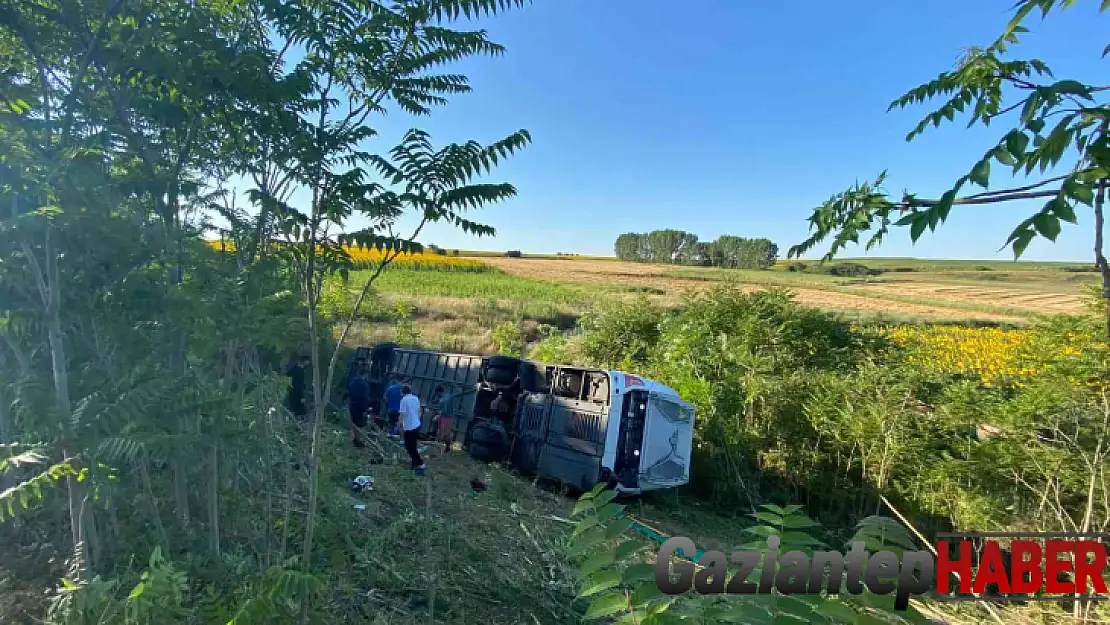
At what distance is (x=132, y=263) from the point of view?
124 inches

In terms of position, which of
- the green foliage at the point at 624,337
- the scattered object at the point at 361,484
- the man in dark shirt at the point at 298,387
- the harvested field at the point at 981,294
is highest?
the harvested field at the point at 981,294

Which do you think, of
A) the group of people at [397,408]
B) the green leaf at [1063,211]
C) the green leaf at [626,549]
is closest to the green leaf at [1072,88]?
the green leaf at [1063,211]

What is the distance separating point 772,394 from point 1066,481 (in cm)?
406

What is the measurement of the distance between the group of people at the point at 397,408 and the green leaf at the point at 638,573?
21.0 ft

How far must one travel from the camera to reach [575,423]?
833cm

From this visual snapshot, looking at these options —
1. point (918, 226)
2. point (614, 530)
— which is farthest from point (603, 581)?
point (918, 226)

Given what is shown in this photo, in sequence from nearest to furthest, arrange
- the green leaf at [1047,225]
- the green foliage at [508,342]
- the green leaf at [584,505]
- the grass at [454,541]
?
1. the green leaf at [1047,225]
2. the green leaf at [584,505]
3. the grass at [454,541]
4. the green foliage at [508,342]

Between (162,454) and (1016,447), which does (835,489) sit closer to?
(1016,447)

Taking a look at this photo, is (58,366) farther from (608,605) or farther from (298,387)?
(298,387)

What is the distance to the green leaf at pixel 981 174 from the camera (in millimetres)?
1562

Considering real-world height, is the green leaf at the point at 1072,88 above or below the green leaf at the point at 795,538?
above

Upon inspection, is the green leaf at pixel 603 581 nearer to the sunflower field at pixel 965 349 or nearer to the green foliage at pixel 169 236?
the green foliage at pixel 169 236

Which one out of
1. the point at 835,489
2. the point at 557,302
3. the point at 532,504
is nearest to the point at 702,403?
the point at 835,489

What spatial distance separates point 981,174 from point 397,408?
8816mm
